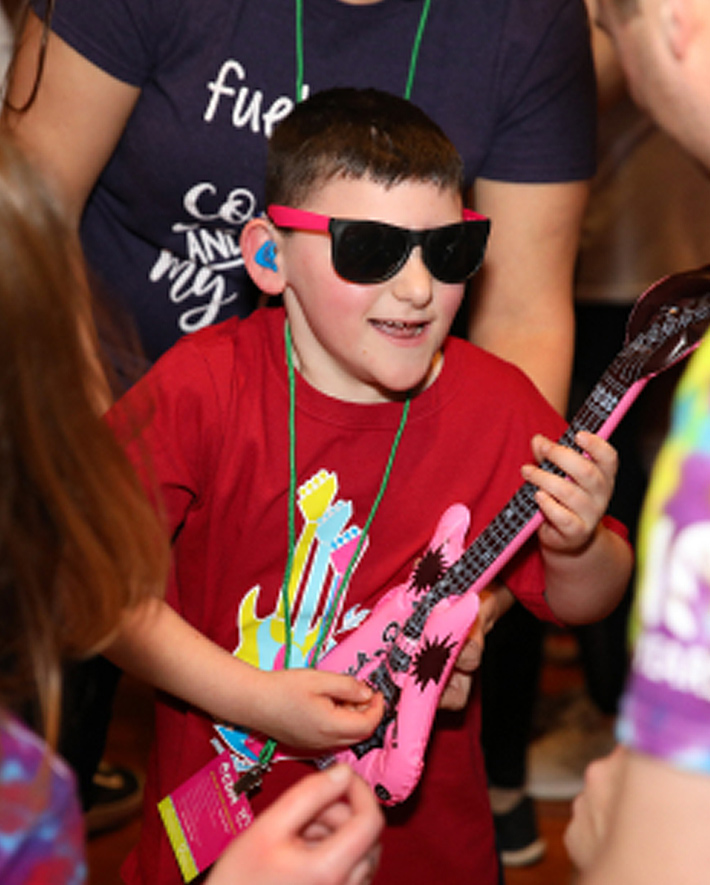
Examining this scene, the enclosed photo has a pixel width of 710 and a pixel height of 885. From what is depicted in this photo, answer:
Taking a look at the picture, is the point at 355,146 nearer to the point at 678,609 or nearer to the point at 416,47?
the point at 416,47

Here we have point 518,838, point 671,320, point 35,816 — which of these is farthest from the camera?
point 518,838

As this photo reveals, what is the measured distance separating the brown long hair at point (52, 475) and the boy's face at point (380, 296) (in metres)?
0.44

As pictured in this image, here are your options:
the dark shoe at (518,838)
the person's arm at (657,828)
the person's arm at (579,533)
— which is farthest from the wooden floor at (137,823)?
the person's arm at (657,828)

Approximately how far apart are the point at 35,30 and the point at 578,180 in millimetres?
781

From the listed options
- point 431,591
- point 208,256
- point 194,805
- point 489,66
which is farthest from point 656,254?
point 194,805

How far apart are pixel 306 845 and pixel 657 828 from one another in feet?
1.02

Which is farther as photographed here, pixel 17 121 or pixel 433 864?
pixel 17 121

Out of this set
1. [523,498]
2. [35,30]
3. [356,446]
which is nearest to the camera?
[523,498]

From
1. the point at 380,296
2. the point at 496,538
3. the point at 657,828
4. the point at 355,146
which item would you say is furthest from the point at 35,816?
the point at 355,146

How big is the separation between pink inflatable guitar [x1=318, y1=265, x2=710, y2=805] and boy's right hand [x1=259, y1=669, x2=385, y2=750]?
41mm

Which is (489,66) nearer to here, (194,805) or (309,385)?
(309,385)

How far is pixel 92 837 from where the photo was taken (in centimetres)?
222

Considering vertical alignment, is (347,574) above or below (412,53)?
below

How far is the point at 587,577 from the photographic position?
136 centimetres
